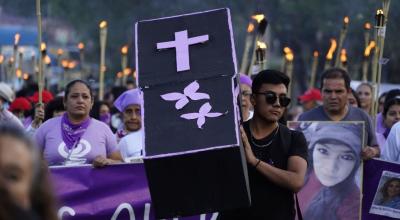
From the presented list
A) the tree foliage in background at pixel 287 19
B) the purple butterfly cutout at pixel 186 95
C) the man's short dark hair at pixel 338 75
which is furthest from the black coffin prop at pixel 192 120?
the tree foliage in background at pixel 287 19

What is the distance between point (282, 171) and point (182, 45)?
2.91 ft

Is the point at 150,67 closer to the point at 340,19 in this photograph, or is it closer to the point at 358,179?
the point at 358,179

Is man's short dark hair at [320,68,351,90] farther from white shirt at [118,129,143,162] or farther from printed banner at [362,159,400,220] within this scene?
white shirt at [118,129,143,162]

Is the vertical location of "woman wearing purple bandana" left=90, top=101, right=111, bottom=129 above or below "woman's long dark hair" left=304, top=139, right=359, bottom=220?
above

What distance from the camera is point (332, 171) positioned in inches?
328

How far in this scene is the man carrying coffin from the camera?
6203mm

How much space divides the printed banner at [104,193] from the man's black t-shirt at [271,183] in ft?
5.97

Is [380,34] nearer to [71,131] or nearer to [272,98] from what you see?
[71,131]

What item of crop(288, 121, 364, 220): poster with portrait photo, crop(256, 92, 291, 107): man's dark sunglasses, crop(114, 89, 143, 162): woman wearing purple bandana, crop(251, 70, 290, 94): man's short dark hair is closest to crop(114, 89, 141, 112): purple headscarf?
crop(114, 89, 143, 162): woman wearing purple bandana

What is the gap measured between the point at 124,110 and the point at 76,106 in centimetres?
127

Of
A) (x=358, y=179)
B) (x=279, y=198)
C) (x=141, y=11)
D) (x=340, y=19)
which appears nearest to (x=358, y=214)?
(x=358, y=179)

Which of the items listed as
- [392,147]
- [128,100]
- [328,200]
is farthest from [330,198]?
[128,100]

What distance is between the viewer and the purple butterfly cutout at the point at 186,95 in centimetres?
592

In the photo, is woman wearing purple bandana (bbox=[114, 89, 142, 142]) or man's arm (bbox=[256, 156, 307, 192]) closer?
man's arm (bbox=[256, 156, 307, 192])
